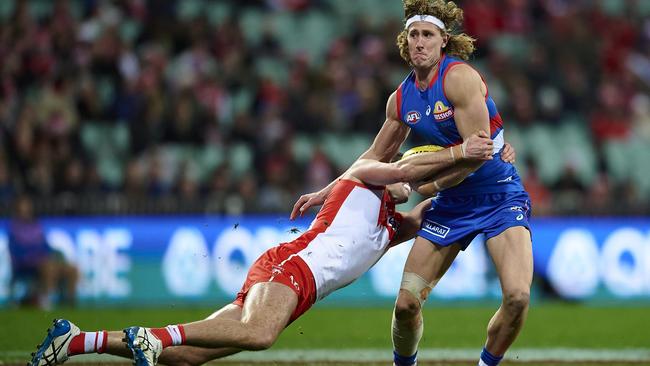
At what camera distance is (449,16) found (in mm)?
8148

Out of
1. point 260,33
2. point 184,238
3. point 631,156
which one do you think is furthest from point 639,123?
point 184,238

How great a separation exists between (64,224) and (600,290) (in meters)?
8.19

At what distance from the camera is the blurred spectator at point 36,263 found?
15266 millimetres

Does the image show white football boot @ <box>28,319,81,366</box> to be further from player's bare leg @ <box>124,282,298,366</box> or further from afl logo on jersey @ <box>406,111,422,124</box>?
afl logo on jersey @ <box>406,111,422,124</box>

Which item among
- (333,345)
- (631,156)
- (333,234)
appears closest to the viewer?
(333,234)

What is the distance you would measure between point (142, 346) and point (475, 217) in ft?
9.02

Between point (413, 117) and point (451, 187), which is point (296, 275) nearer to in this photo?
point (451, 187)

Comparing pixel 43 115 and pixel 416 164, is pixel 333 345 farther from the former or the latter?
pixel 43 115

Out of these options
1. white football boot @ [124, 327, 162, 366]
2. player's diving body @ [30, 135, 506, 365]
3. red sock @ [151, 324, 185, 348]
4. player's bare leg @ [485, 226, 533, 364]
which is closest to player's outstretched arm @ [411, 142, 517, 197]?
player's diving body @ [30, 135, 506, 365]

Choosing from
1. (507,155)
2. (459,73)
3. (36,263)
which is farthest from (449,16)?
(36,263)

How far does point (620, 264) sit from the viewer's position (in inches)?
647

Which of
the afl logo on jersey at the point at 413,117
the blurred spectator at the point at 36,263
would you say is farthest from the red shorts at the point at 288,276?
the blurred spectator at the point at 36,263

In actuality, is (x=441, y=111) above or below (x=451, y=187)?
above

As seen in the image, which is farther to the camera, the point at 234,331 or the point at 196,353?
the point at 196,353
